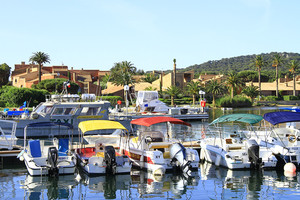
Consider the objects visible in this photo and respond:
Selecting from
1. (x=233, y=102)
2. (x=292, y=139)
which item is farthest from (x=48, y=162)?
(x=233, y=102)

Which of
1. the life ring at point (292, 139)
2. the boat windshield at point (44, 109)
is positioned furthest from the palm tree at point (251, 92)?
the life ring at point (292, 139)

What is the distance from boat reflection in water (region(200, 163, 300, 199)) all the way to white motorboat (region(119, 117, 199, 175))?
120cm

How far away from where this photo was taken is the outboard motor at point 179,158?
19734 millimetres

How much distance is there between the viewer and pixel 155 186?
59.2 ft

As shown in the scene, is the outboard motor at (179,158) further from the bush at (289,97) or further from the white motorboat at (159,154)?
the bush at (289,97)

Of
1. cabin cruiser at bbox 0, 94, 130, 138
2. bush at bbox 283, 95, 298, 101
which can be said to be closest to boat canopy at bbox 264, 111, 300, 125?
cabin cruiser at bbox 0, 94, 130, 138

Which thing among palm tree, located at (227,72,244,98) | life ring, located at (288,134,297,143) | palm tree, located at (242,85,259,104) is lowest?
life ring, located at (288,134,297,143)

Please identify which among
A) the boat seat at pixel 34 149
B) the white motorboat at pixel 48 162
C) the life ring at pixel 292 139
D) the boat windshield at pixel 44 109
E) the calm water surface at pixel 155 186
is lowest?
the calm water surface at pixel 155 186

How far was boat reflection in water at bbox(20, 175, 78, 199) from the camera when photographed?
16719 mm

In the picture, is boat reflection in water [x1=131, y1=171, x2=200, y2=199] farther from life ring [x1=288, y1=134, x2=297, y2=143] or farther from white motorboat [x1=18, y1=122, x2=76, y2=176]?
life ring [x1=288, y1=134, x2=297, y2=143]

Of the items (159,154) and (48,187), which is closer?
(48,187)

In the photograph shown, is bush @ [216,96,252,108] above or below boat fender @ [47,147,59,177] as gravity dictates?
above

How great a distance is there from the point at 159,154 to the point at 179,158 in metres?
1.04

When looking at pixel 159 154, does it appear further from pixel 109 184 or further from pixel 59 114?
pixel 59 114
